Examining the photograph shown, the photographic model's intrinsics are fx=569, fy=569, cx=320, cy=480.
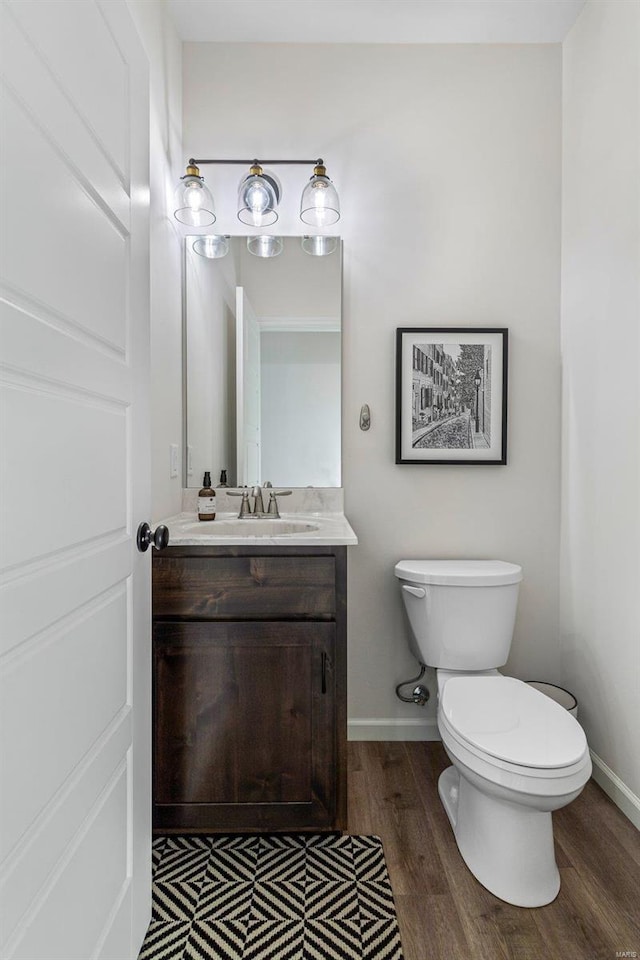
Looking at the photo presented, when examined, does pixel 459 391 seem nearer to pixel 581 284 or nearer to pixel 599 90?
pixel 581 284

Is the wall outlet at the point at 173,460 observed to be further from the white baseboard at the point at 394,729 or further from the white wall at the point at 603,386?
the white wall at the point at 603,386

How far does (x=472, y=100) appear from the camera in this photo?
2174 mm

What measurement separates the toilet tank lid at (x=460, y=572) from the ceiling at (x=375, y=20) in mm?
1964

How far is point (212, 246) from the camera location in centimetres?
216

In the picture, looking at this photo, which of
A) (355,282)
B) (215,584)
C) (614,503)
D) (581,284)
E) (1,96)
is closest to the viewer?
(1,96)

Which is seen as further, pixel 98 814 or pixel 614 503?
pixel 614 503

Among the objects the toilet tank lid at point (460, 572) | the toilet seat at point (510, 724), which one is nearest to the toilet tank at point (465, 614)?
the toilet tank lid at point (460, 572)

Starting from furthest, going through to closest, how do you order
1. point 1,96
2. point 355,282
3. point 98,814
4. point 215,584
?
point 355,282, point 215,584, point 98,814, point 1,96

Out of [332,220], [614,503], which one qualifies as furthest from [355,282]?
[614,503]

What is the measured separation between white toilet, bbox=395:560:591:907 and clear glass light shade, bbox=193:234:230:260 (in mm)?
1405

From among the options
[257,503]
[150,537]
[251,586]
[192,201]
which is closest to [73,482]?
[150,537]

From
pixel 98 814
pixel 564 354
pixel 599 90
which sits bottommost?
pixel 98 814

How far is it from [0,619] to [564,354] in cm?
211

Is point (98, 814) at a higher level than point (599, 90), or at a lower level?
lower
